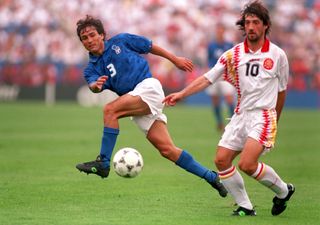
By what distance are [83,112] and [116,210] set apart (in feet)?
64.3

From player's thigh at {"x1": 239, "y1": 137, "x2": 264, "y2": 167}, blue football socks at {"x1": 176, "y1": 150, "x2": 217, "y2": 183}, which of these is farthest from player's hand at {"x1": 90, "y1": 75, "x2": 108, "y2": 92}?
player's thigh at {"x1": 239, "y1": 137, "x2": 264, "y2": 167}

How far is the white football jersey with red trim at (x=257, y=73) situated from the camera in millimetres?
8344

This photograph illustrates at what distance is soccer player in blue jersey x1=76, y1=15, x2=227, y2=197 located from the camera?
953cm

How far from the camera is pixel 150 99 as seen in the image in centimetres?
962

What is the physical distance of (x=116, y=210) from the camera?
8758 millimetres

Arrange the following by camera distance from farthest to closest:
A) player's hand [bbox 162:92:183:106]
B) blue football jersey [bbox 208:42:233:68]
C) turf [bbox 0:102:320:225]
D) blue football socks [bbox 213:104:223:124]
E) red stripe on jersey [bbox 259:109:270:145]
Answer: blue football socks [bbox 213:104:223:124] → blue football jersey [bbox 208:42:233:68] → turf [bbox 0:102:320:225] → red stripe on jersey [bbox 259:109:270:145] → player's hand [bbox 162:92:183:106]

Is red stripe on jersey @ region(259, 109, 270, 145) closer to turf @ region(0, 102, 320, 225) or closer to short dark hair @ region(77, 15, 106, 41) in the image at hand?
turf @ region(0, 102, 320, 225)

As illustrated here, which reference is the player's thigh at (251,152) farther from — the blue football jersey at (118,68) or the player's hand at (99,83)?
the blue football jersey at (118,68)

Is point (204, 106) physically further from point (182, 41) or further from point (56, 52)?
point (56, 52)

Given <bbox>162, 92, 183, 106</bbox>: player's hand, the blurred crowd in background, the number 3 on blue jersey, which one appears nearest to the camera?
<bbox>162, 92, 183, 106</bbox>: player's hand

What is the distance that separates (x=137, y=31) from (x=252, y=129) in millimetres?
25584

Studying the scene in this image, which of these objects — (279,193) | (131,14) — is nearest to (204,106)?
(131,14)

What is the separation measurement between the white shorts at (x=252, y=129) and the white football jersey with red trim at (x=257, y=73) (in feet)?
0.25

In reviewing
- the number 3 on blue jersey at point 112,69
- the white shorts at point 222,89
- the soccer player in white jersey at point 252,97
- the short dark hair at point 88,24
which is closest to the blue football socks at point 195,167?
the soccer player in white jersey at point 252,97
